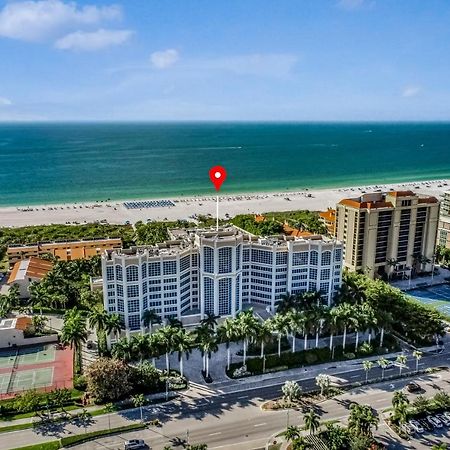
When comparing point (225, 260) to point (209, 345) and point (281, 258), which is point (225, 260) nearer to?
point (281, 258)

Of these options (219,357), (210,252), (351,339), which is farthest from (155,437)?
(351,339)

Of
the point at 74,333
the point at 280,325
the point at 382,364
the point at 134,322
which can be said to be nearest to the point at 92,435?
the point at 74,333

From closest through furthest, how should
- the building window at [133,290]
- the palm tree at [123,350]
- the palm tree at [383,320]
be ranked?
the palm tree at [123,350] → the palm tree at [383,320] → the building window at [133,290]

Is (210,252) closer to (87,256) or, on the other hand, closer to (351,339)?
(351,339)

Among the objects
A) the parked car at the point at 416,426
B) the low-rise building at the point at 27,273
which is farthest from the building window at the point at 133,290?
the parked car at the point at 416,426

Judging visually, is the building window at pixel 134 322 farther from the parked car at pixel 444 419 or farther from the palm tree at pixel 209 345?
the parked car at pixel 444 419

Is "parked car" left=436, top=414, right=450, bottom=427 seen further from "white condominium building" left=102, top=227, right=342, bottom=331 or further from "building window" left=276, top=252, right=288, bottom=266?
"building window" left=276, top=252, right=288, bottom=266

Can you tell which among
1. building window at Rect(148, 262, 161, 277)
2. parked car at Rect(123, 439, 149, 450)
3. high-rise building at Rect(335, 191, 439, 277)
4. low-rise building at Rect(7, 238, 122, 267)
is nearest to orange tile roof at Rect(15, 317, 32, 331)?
building window at Rect(148, 262, 161, 277)
